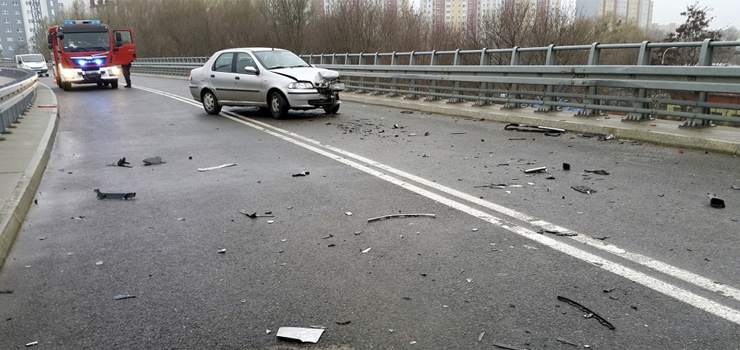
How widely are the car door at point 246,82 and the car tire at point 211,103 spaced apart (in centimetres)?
84

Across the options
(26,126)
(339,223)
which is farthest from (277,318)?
(26,126)

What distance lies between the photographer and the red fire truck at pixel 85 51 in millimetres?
25047

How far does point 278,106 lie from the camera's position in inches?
532

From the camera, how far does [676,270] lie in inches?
149

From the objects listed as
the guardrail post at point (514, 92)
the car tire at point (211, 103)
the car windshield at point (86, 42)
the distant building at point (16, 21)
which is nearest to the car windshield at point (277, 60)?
the car tire at point (211, 103)

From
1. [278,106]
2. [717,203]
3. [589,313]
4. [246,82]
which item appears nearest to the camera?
[589,313]

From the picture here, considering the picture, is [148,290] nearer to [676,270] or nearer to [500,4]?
[676,270]

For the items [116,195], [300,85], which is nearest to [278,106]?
[300,85]

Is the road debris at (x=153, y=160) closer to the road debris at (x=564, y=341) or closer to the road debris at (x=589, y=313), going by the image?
the road debris at (x=589, y=313)

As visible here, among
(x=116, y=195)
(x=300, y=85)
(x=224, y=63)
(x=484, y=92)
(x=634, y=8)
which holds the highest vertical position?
(x=634, y=8)

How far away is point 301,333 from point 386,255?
1.32 metres

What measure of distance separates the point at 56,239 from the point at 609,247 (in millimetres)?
4641

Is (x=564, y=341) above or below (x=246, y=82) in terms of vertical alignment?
below

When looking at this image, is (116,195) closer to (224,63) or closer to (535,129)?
(535,129)
